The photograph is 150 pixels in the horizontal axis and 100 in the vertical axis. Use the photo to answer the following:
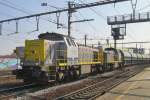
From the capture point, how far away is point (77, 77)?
2472 centimetres

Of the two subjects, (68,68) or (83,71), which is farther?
(83,71)

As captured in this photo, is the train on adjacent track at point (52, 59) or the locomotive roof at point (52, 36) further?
the locomotive roof at point (52, 36)

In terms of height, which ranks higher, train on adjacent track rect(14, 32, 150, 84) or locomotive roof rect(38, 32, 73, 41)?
locomotive roof rect(38, 32, 73, 41)

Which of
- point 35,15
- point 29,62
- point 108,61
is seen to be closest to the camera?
point 29,62

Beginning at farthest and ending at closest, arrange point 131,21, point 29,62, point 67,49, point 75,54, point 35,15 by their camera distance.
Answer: point 131,21
point 35,15
point 75,54
point 67,49
point 29,62

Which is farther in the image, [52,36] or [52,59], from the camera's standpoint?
[52,36]

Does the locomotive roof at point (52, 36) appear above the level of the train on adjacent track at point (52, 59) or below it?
above

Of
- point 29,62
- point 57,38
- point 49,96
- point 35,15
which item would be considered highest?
point 35,15

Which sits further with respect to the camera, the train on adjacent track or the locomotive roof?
the locomotive roof

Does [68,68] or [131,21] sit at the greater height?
[131,21]

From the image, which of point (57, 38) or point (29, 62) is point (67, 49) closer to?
point (57, 38)

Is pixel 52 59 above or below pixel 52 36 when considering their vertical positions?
below

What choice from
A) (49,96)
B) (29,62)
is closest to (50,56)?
(29,62)

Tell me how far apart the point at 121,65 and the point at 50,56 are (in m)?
29.4
